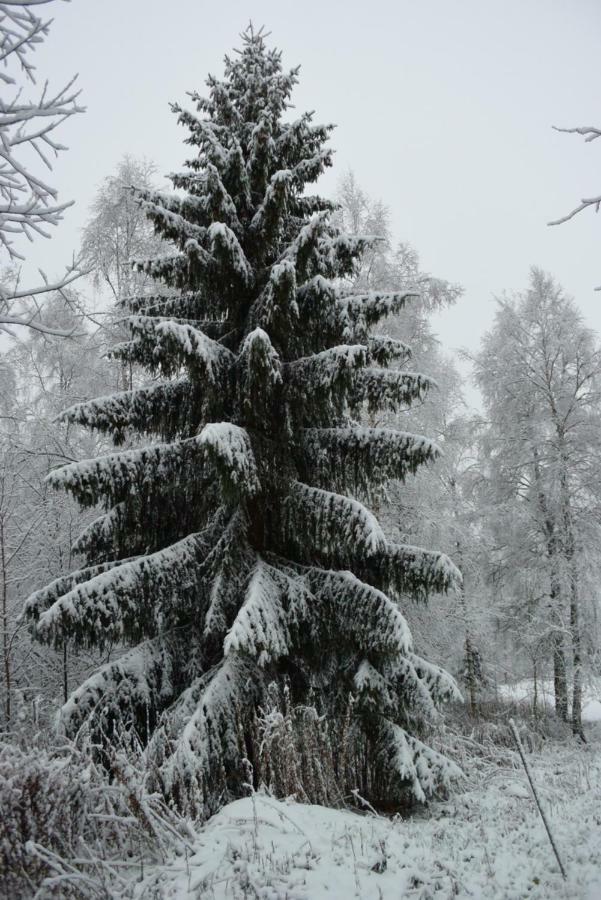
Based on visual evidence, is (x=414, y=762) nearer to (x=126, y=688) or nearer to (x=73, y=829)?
(x=126, y=688)

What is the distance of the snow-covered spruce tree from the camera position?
5.06 meters

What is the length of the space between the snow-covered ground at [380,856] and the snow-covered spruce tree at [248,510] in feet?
2.90

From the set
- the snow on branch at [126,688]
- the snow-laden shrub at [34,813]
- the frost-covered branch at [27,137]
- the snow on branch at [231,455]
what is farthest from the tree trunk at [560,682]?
the frost-covered branch at [27,137]

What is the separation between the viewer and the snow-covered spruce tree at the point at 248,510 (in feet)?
16.6

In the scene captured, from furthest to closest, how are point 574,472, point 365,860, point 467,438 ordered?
point 467,438, point 574,472, point 365,860

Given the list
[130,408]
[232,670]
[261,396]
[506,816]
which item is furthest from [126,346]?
[506,816]

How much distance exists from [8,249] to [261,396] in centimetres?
313

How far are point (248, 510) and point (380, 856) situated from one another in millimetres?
3680

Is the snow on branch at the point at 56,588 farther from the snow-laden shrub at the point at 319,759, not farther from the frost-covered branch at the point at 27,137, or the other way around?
the frost-covered branch at the point at 27,137

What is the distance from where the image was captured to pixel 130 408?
19.9ft

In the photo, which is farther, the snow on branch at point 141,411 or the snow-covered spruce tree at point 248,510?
the snow on branch at point 141,411

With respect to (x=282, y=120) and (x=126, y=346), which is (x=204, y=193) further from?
(x=126, y=346)

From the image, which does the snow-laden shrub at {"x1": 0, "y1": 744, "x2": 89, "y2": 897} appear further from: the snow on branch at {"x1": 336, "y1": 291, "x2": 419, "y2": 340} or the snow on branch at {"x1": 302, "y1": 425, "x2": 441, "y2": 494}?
the snow on branch at {"x1": 336, "y1": 291, "x2": 419, "y2": 340}

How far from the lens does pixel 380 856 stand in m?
3.25
